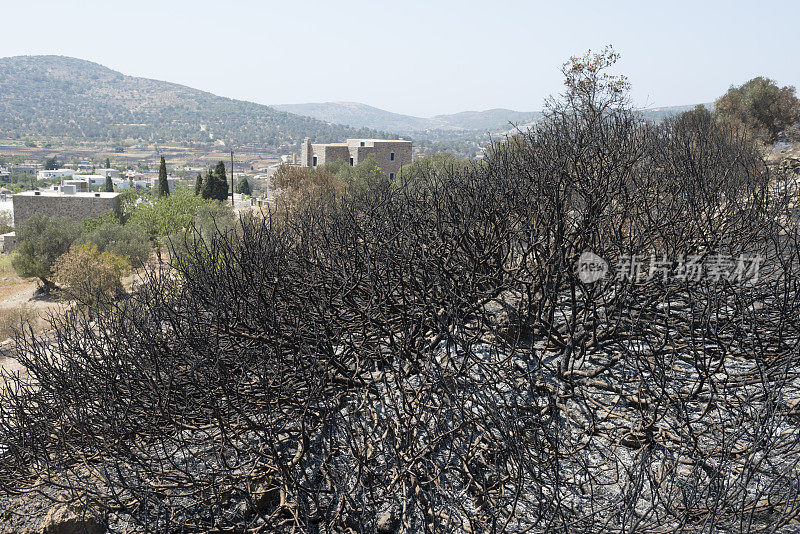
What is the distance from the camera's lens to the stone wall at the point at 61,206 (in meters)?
48.0

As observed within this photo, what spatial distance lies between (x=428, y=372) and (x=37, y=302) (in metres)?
39.6

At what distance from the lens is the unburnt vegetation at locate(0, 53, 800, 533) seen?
242 inches

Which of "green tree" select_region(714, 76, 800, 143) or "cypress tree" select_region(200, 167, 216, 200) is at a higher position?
"green tree" select_region(714, 76, 800, 143)

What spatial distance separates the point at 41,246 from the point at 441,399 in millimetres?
40496

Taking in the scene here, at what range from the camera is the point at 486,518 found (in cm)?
610

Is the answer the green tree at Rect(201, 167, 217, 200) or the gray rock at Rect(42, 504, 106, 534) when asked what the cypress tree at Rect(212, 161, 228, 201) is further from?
the gray rock at Rect(42, 504, 106, 534)

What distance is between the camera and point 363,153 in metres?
60.4

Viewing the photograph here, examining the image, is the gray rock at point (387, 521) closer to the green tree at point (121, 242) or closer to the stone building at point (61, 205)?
the green tree at point (121, 242)

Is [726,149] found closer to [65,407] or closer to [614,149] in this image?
[614,149]

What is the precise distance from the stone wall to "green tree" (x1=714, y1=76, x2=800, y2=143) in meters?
53.0

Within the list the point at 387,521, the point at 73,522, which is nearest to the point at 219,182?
the point at 73,522

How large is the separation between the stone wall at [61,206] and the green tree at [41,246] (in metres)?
8.60

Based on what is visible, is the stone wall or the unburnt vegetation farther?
the stone wall

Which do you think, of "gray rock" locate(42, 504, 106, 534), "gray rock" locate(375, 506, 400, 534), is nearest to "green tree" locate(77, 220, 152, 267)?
"gray rock" locate(42, 504, 106, 534)
